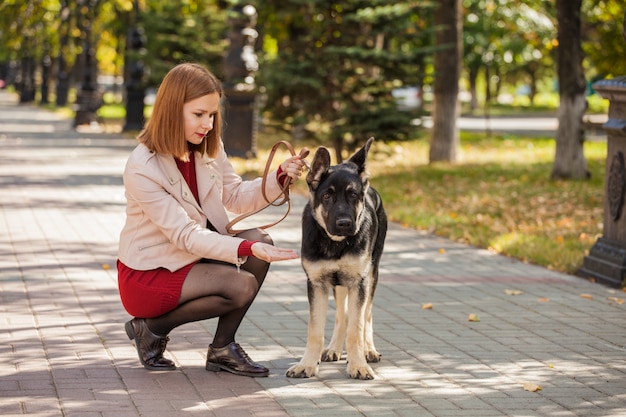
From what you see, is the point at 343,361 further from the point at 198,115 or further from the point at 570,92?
the point at 570,92

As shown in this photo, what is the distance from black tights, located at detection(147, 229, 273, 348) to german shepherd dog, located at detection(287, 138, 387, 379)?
1.02 ft

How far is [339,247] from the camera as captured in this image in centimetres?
585

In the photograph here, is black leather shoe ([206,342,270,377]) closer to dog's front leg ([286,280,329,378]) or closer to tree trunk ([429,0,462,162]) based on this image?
dog's front leg ([286,280,329,378])

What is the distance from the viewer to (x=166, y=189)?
584 centimetres

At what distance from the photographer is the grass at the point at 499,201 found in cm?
1155

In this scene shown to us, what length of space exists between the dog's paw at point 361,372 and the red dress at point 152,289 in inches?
41.2

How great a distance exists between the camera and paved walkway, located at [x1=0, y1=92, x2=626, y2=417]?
5539 millimetres

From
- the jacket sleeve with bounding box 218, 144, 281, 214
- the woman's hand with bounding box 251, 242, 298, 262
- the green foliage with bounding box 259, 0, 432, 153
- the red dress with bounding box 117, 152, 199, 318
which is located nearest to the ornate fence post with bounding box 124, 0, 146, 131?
the green foliage with bounding box 259, 0, 432, 153

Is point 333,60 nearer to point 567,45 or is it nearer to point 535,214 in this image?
point 567,45

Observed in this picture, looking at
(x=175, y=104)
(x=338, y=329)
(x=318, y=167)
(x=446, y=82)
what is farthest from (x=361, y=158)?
(x=446, y=82)

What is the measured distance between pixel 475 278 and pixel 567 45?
29.0ft

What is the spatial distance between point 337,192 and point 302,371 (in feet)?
3.49

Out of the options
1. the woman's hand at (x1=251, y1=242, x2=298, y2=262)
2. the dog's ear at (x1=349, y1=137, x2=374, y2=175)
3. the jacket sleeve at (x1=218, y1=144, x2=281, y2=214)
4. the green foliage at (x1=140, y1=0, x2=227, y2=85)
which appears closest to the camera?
the woman's hand at (x1=251, y1=242, x2=298, y2=262)

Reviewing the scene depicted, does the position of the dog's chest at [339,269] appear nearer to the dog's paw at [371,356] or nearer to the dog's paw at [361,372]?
the dog's paw at [361,372]
